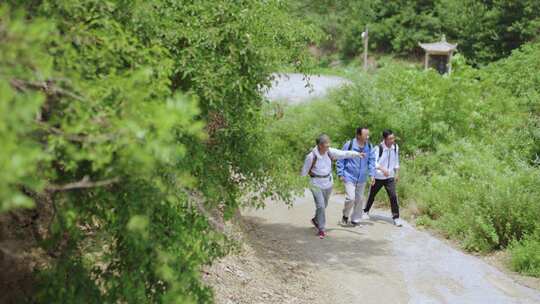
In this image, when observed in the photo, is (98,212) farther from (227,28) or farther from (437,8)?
(437,8)

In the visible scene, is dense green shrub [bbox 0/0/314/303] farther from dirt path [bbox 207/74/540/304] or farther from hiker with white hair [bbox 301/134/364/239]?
hiker with white hair [bbox 301/134/364/239]

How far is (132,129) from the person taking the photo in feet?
9.63

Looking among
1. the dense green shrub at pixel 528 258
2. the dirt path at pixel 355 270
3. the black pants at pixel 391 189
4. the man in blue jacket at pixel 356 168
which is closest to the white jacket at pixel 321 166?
the man in blue jacket at pixel 356 168

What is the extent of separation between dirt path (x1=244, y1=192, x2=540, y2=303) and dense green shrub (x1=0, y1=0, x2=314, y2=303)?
1794 mm

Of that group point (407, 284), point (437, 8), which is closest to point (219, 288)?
point (407, 284)

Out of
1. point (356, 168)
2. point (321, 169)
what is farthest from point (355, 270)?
point (356, 168)

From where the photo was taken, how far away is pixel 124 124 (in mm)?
3086

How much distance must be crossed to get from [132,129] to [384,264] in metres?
6.73

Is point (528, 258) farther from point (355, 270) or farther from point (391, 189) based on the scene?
point (391, 189)

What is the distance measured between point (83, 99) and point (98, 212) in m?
1.12

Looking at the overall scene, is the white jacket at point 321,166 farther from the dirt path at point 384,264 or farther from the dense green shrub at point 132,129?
the dense green shrub at point 132,129

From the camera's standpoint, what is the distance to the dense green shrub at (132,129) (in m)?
2.96

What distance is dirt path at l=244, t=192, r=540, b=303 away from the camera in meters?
7.96

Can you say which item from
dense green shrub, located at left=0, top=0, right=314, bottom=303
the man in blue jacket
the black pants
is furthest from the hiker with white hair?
dense green shrub, located at left=0, top=0, right=314, bottom=303
